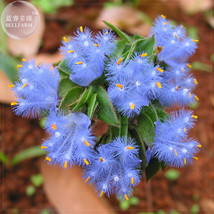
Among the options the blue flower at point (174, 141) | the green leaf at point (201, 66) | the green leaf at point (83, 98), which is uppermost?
the green leaf at point (83, 98)

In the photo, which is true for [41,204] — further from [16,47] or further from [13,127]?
[16,47]

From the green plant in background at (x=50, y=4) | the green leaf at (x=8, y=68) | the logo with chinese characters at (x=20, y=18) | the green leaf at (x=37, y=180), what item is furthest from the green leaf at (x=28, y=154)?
the green plant in background at (x=50, y=4)

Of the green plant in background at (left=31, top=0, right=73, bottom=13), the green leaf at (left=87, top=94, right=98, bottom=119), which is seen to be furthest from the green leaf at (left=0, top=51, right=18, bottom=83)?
the green plant in background at (left=31, top=0, right=73, bottom=13)

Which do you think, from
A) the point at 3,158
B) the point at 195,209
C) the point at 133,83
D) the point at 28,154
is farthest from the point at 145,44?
the point at 195,209

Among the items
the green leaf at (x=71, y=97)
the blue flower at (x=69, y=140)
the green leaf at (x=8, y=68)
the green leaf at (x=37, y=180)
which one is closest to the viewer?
Answer: the blue flower at (x=69, y=140)

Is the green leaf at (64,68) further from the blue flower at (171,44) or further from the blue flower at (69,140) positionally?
the blue flower at (171,44)

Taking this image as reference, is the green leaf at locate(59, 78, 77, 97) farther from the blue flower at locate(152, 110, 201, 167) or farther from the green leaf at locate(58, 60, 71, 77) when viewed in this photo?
the blue flower at locate(152, 110, 201, 167)
